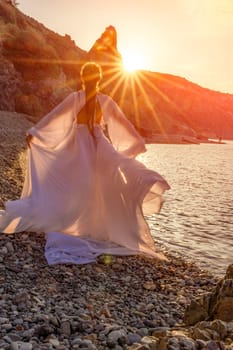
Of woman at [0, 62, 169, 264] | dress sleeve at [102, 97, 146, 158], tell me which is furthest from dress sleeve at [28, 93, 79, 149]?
dress sleeve at [102, 97, 146, 158]

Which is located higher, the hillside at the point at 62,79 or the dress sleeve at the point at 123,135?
the hillside at the point at 62,79

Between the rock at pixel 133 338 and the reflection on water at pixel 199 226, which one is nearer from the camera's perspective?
the rock at pixel 133 338

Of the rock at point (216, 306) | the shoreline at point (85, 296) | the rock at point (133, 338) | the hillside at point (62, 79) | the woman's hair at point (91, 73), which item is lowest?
the shoreline at point (85, 296)

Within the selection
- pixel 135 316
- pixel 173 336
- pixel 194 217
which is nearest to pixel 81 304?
pixel 135 316

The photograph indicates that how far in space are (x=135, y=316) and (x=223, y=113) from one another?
19539 centimetres

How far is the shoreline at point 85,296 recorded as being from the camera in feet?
13.1

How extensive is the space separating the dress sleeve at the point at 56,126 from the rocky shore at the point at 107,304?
5.88ft

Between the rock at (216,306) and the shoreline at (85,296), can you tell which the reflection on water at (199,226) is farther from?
the rock at (216,306)

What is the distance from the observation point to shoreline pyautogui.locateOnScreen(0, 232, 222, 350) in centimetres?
400

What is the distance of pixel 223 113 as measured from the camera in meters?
191

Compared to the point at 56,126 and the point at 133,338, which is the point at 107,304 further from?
the point at 56,126

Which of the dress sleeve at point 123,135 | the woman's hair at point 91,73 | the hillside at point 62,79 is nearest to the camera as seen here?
the woman's hair at point 91,73

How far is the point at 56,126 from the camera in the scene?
24.3 feet

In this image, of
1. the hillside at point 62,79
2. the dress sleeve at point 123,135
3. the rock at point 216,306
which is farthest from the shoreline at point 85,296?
the hillside at point 62,79
